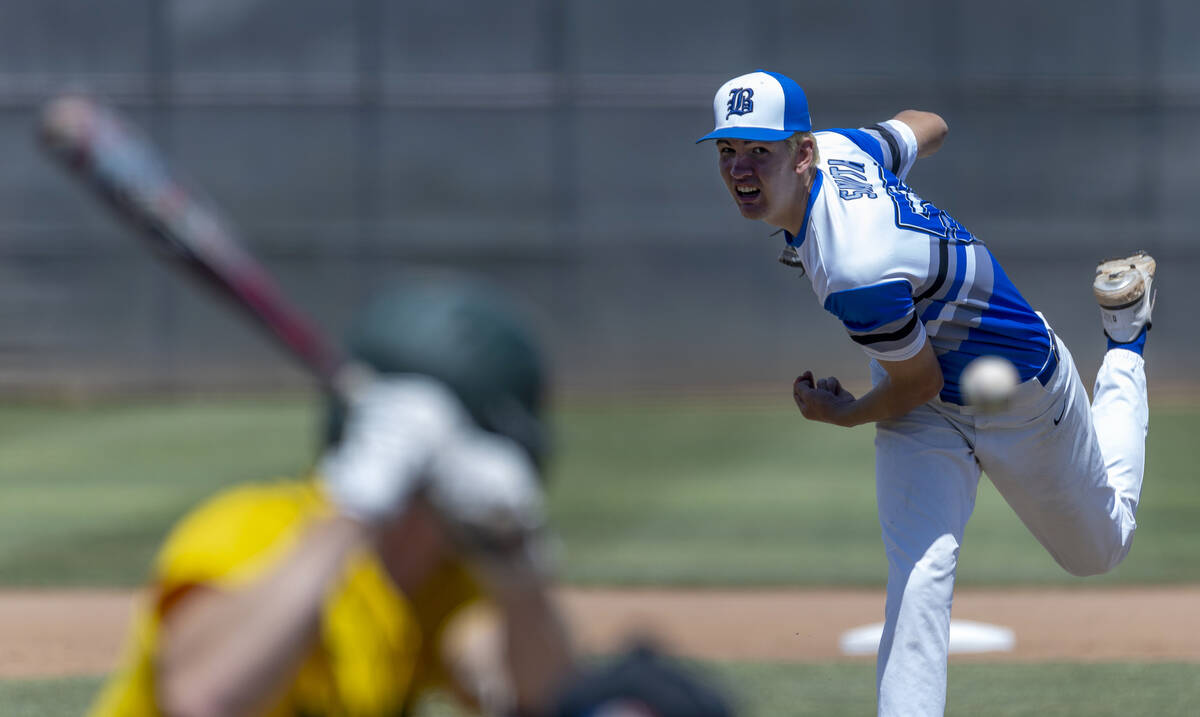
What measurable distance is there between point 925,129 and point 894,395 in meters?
1.30

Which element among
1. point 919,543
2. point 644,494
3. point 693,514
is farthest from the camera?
point 644,494

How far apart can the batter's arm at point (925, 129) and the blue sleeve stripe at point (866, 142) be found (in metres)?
0.33

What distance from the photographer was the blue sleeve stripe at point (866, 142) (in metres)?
4.97

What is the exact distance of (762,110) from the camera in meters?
4.55

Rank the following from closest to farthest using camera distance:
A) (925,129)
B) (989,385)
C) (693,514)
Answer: (989,385)
(925,129)
(693,514)

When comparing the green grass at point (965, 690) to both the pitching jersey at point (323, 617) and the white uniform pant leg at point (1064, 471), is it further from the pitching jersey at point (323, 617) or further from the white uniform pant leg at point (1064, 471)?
the pitching jersey at point (323, 617)

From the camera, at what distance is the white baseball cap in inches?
178

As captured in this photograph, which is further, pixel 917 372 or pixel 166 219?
pixel 917 372

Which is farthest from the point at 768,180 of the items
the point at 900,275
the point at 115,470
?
the point at 115,470

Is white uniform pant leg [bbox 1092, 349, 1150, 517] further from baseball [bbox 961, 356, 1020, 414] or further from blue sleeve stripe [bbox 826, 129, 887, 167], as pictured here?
blue sleeve stripe [bbox 826, 129, 887, 167]

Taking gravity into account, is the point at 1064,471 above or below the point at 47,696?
above

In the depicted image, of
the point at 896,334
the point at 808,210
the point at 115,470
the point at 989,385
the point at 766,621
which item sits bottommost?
the point at 115,470

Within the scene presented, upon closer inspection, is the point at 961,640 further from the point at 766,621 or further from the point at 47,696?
the point at 47,696

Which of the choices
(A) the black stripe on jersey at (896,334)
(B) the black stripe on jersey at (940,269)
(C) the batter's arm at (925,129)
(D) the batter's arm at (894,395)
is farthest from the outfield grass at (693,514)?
(C) the batter's arm at (925,129)
